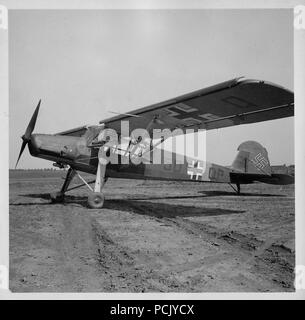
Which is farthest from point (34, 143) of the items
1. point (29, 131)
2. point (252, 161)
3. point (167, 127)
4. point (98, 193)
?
point (252, 161)

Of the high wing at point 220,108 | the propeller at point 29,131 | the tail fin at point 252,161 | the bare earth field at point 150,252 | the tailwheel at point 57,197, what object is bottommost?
the bare earth field at point 150,252

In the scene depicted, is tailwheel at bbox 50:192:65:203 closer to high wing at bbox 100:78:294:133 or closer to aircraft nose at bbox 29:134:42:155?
aircraft nose at bbox 29:134:42:155

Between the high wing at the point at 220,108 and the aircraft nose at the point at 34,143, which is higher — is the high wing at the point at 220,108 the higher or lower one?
the higher one

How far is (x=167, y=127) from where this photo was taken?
7984 millimetres

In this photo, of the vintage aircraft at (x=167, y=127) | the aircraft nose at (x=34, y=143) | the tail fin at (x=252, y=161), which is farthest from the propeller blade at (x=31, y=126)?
the tail fin at (x=252, y=161)

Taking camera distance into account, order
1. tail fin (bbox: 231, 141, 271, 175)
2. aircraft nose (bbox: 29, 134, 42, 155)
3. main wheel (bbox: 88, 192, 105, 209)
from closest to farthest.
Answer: aircraft nose (bbox: 29, 134, 42, 155)
main wheel (bbox: 88, 192, 105, 209)
tail fin (bbox: 231, 141, 271, 175)

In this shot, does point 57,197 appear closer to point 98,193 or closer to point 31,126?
point 98,193

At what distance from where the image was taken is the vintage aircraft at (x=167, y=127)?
17.2ft

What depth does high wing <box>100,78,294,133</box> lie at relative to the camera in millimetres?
4840

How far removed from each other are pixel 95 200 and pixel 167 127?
2.83 meters

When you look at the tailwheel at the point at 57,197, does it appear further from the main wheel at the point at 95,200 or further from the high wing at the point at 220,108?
the high wing at the point at 220,108

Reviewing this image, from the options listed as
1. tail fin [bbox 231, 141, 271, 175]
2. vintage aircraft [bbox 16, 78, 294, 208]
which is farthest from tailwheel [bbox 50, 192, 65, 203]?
tail fin [bbox 231, 141, 271, 175]
